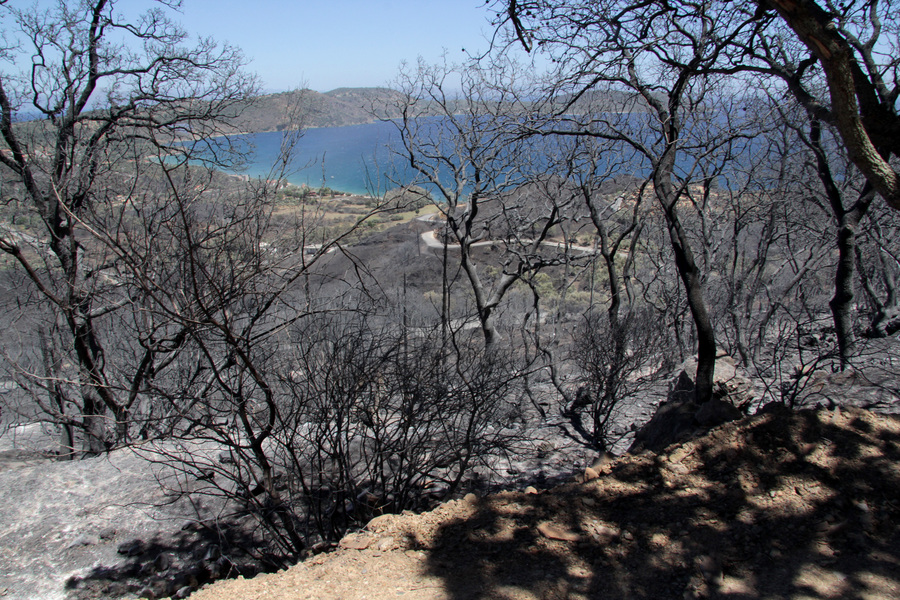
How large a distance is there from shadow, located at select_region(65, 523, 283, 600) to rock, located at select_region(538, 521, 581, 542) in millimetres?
2352

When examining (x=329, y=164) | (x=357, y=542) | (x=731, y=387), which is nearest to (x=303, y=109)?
(x=329, y=164)

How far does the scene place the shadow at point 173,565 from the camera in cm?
449

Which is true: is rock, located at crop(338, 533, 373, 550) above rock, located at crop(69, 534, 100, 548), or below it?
above

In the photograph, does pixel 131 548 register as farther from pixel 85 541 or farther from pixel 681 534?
pixel 681 534

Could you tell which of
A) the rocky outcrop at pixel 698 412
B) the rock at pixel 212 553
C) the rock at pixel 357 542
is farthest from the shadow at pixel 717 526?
the rock at pixel 212 553

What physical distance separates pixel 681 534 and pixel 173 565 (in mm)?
4383

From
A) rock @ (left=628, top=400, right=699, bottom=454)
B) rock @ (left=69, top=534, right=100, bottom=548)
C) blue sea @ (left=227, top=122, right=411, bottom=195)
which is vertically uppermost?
blue sea @ (left=227, top=122, right=411, bottom=195)

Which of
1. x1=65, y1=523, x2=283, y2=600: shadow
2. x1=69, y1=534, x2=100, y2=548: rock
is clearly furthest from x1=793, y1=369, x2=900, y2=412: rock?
x1=69, y1=534, x2=100, y2=548: rock

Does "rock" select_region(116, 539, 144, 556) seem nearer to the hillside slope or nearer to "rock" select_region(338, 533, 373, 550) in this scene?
the hillside slope

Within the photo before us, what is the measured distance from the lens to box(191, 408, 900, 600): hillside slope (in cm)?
271

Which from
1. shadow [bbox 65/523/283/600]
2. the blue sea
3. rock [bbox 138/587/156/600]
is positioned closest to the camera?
rock [bbox 138/587/156/600]

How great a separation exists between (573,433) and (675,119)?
4.54m

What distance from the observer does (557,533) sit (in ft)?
10.8

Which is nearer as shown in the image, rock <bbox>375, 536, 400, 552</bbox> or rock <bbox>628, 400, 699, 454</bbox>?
rock <bbox>375, 536, 400, 552</bbox>
